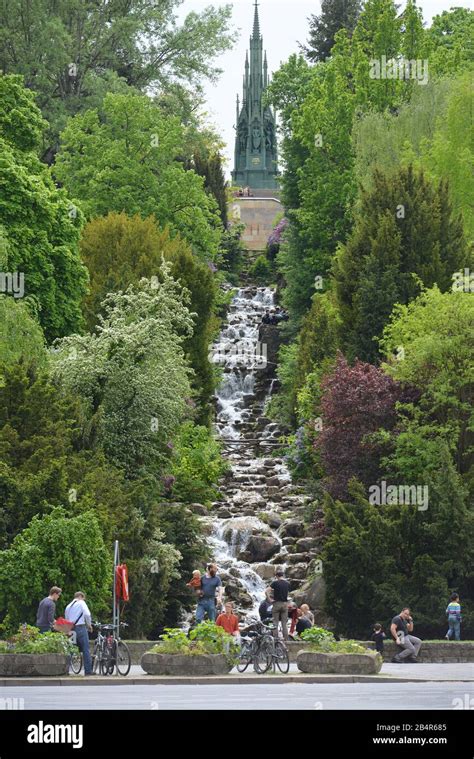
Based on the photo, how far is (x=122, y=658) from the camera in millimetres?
33438

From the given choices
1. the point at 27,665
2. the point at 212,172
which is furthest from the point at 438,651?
the point at 212,172

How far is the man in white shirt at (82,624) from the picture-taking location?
1320 inches

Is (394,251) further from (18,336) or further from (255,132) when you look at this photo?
(255,132)

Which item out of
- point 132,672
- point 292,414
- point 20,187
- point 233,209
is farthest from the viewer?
point 233,209

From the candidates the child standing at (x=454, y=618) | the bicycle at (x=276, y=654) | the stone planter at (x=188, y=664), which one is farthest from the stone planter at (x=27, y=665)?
the child standing at (x=454, y=618)

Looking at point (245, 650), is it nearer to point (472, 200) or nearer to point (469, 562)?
point (469, 562)

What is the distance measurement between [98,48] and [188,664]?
65.8m

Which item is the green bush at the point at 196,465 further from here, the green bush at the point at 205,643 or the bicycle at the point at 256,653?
the green bush at the point at 205,643

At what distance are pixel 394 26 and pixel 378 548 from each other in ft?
136

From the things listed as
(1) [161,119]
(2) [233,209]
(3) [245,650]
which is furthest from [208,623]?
(2) [233,209]

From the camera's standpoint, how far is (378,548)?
49438mm

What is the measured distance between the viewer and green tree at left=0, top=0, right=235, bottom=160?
89.7m

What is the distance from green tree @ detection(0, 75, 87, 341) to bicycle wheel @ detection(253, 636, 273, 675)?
25.2 m

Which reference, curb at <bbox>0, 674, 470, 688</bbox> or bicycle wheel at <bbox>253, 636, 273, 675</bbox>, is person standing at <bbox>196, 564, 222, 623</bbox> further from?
curb at <bbox>0, 674, 470, 688</bbox>
